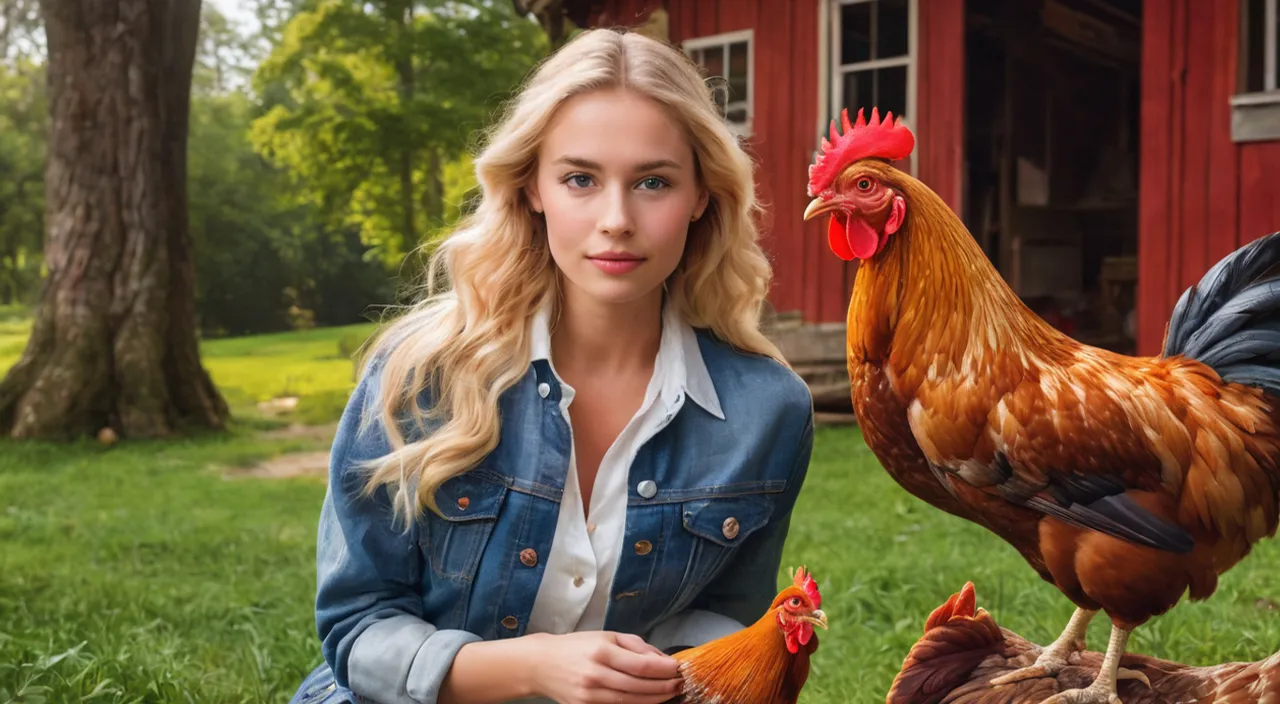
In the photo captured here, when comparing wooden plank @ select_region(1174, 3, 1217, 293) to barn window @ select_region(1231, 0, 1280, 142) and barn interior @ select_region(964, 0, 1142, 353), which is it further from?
barn interior @ select_region(964, 0, 1142, 353)

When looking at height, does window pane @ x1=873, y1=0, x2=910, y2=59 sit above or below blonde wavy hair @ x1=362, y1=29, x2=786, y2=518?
above

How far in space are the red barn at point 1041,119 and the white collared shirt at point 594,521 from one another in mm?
→ 1602

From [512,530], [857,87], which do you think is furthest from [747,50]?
[512,530]

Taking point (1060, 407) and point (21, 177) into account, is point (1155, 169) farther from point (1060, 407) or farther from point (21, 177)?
point (21, 177)

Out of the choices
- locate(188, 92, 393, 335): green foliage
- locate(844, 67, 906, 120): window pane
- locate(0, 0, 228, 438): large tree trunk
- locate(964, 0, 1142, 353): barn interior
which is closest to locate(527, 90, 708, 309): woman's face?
locate(844, 67, 906, 120): window pane

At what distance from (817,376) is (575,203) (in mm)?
5692

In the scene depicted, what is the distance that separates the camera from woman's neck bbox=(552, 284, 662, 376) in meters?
2.04

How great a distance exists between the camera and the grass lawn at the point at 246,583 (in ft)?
10.8

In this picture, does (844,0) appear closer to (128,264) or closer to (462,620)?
(128,264)

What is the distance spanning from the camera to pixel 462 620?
1959 millimetres

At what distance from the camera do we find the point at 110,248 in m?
8.74

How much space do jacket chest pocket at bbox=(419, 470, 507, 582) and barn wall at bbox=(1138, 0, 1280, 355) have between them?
5.19 meters

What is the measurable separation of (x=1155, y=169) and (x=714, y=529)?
532 centimetres

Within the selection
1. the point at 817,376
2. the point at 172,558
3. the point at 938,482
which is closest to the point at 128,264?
the point at 172,558
